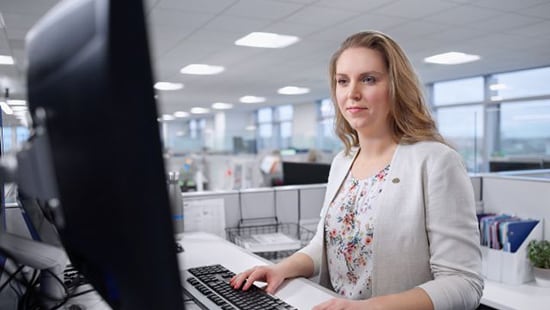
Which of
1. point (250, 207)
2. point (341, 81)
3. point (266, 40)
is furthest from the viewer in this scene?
point (266, 40)

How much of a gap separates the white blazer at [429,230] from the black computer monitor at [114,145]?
0.67 metres

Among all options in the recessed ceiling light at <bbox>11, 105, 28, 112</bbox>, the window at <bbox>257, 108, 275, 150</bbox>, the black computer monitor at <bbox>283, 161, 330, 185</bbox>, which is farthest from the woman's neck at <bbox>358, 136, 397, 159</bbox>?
the window at <bbox>257, 108, 275, 150</bbox>

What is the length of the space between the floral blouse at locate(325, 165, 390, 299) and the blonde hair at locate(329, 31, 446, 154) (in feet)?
0.35

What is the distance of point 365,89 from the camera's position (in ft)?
3.38

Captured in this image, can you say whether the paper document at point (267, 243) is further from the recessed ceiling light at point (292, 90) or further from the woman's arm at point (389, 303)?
the recessed ceiling light at point (292, 90)

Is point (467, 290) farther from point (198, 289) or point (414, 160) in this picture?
point (198, 289)

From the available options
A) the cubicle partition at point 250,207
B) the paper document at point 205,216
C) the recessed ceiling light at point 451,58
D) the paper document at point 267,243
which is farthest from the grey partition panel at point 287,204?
the recessed ceiling light at point 451,58

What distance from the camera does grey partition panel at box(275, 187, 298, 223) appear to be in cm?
179

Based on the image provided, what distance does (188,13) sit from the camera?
11.0ft

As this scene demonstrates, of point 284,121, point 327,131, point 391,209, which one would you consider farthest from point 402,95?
point 284,121

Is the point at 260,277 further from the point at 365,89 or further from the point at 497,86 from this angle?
the point at 497,86

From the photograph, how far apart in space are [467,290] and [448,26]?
3.55 m

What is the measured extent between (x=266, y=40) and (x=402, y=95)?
3560 mm

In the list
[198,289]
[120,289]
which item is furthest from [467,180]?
[120,289]
